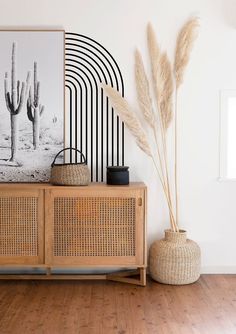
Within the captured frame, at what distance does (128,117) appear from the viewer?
4.19 m

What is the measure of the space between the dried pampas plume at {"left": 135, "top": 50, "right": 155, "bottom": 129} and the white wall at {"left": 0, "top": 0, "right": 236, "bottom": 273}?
10cm

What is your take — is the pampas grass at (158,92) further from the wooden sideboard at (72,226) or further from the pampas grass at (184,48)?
the wooden sideboard at (72,226)

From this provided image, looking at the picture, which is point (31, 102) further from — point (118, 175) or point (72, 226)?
point (72, 226)

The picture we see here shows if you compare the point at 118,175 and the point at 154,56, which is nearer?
the point at 118,175

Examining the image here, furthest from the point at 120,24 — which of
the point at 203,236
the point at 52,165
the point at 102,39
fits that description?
the point at 203,236

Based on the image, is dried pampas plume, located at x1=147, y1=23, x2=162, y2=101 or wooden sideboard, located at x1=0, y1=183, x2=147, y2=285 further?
dried pampas plume, located at x1=147, y1=23, x2=162, y2=101

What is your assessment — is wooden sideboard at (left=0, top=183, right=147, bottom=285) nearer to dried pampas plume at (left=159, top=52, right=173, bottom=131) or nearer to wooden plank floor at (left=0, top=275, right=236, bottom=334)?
wooden plank floor at (left=0, top=275, right=236, bottom=334)

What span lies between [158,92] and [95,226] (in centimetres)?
130

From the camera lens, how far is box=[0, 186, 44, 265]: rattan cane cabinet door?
4.00m

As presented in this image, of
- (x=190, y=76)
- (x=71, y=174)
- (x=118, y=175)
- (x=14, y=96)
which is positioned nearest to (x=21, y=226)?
(x=71, y=174)

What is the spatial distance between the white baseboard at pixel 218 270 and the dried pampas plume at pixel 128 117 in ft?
3.95

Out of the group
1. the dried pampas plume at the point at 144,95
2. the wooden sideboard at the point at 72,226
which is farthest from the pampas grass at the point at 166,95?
the wooden sideboard at the point at 72,226

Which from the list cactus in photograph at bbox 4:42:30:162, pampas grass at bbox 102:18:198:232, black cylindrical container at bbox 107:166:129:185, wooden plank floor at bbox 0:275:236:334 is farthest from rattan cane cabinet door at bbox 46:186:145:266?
cactus in photograph at bbox 4:42:30:162

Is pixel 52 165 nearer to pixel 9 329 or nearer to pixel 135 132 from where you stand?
pixel 135 132
